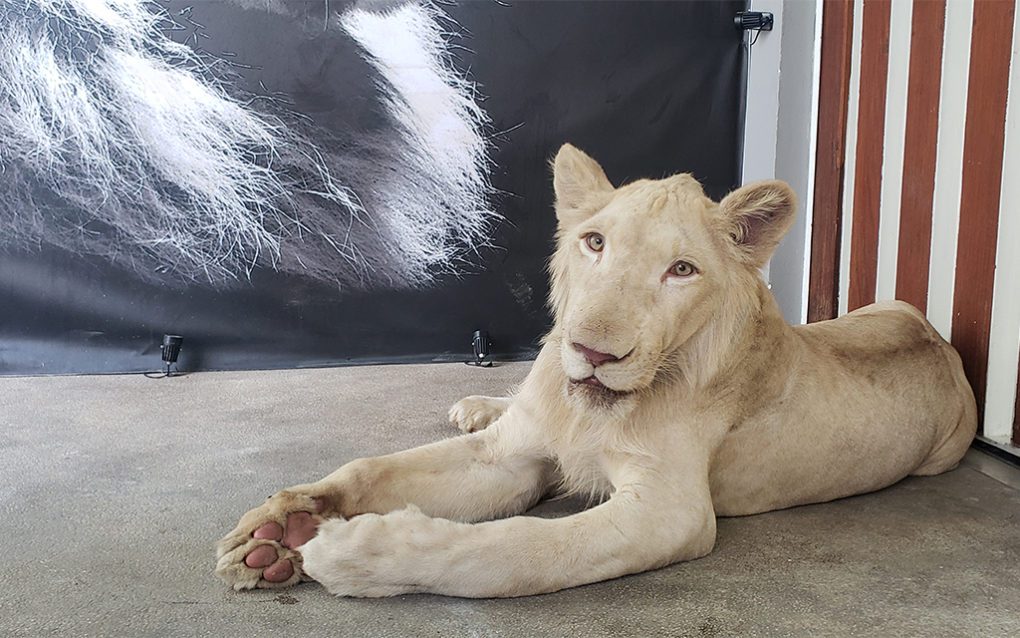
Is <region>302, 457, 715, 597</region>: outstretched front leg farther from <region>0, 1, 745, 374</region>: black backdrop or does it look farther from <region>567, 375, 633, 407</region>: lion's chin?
<region>0, 1, 745, 374</region>: black backdrop

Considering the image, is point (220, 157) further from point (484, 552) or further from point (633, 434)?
point (484, 552)

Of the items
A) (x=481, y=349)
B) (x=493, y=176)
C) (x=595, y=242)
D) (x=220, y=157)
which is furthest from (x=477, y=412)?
(x=220, y=157)

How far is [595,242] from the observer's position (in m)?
2.04

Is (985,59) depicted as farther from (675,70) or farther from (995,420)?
(675,70)

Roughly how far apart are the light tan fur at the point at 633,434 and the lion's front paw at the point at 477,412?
85cm

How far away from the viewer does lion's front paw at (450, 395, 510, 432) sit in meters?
3.15

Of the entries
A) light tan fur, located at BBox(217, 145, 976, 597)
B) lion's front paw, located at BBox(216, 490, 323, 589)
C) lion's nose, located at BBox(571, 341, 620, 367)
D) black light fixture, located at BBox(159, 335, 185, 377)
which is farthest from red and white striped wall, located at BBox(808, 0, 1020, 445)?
black light fixture, located at BBox(159, 335, 185, 377)

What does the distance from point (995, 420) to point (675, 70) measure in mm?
2682

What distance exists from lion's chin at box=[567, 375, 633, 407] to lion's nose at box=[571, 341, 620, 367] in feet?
0.27

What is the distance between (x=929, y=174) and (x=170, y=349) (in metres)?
3.57

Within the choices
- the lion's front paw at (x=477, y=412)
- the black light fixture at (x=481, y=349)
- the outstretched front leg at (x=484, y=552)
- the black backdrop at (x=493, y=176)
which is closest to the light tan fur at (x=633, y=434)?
the outstretched front leg at (x=484, y=552)

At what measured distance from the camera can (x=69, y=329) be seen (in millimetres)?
4438

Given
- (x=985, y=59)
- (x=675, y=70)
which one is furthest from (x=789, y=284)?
(x=985, y=59)

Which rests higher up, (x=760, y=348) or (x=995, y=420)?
(x=760, y=348)
